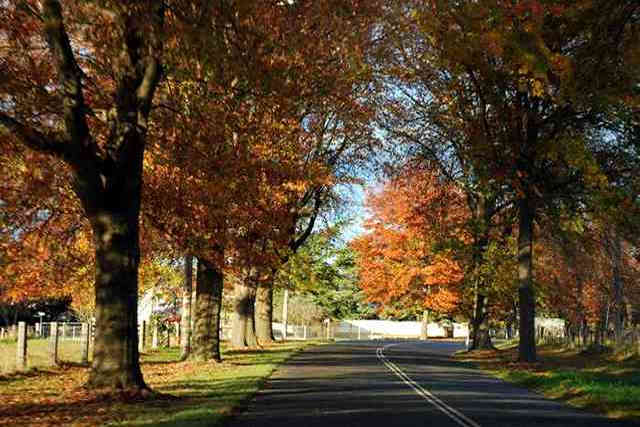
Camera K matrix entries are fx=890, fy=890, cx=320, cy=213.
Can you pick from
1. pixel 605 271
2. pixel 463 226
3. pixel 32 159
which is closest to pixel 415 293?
pixel 605 271

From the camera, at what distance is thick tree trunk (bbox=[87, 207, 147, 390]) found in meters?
17.3

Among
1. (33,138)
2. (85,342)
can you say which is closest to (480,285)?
(85,342)

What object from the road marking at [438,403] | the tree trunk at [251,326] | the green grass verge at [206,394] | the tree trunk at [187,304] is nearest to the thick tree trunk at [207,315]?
the tree trunk at [187,304]

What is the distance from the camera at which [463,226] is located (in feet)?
117

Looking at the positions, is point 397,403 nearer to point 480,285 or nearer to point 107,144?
point 107,144

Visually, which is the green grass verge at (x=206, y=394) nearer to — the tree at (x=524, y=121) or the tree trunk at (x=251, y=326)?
the tree at (x=524, y=121)

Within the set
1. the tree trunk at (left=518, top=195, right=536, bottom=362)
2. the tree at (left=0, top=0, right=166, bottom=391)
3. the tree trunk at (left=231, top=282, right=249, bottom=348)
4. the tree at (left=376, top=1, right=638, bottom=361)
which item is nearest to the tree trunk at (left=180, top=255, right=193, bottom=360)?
the tree at (left=376, top=1, right=638, bottom=361)

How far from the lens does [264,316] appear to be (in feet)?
184

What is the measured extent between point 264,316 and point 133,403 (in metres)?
39.7

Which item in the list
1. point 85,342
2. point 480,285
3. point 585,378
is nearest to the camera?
point 585,378

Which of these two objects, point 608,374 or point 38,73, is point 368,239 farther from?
point 38,73

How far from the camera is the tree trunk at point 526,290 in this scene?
31656mm

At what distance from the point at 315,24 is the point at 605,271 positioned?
3831 centimetres

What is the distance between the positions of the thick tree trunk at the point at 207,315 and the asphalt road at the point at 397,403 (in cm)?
427
